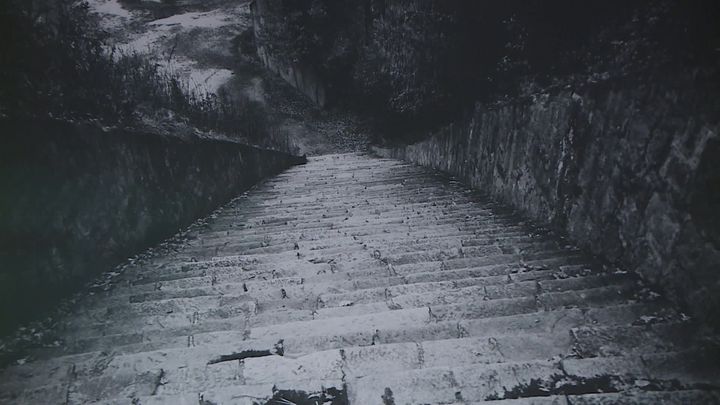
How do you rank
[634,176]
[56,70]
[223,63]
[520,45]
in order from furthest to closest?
1. [223,63]
2. [520,45]
3. [56,70]
4. [634,176]

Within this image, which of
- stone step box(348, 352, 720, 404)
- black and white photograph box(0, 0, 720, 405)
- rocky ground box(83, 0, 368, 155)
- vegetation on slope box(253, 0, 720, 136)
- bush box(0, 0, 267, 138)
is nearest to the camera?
stone step box(348, 352, 720, 404)

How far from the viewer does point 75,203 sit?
2.81 m

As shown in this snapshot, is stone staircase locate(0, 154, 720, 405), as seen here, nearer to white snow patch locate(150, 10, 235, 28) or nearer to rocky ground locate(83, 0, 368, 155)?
rocky ground locate(83, 0, 368, 155)

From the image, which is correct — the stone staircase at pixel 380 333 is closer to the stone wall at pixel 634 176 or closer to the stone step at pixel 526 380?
the stone step at pixel 526 380

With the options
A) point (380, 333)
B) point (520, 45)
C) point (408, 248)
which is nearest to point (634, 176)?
point (408, 248)

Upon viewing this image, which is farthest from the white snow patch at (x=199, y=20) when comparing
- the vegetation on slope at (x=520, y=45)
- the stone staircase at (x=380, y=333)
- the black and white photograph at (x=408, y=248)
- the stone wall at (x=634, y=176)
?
the stone wall at (x=634, y=176)

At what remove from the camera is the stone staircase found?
5.60 ft

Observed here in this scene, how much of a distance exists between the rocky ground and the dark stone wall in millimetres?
15216

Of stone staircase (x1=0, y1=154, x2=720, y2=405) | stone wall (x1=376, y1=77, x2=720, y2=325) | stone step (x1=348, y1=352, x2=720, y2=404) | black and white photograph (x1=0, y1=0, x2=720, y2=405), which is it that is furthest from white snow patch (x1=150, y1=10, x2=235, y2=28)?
stone step (x1=348, y1=352, x2=720, y2=404)

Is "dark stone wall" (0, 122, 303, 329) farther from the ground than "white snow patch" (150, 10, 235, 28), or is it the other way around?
"white snow patch" (150, 10, 235, 28)

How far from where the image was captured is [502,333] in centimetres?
205

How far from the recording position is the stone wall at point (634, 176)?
1.92 m

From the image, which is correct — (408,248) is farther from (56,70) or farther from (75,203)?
(56,70)

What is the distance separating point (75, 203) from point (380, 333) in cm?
249
